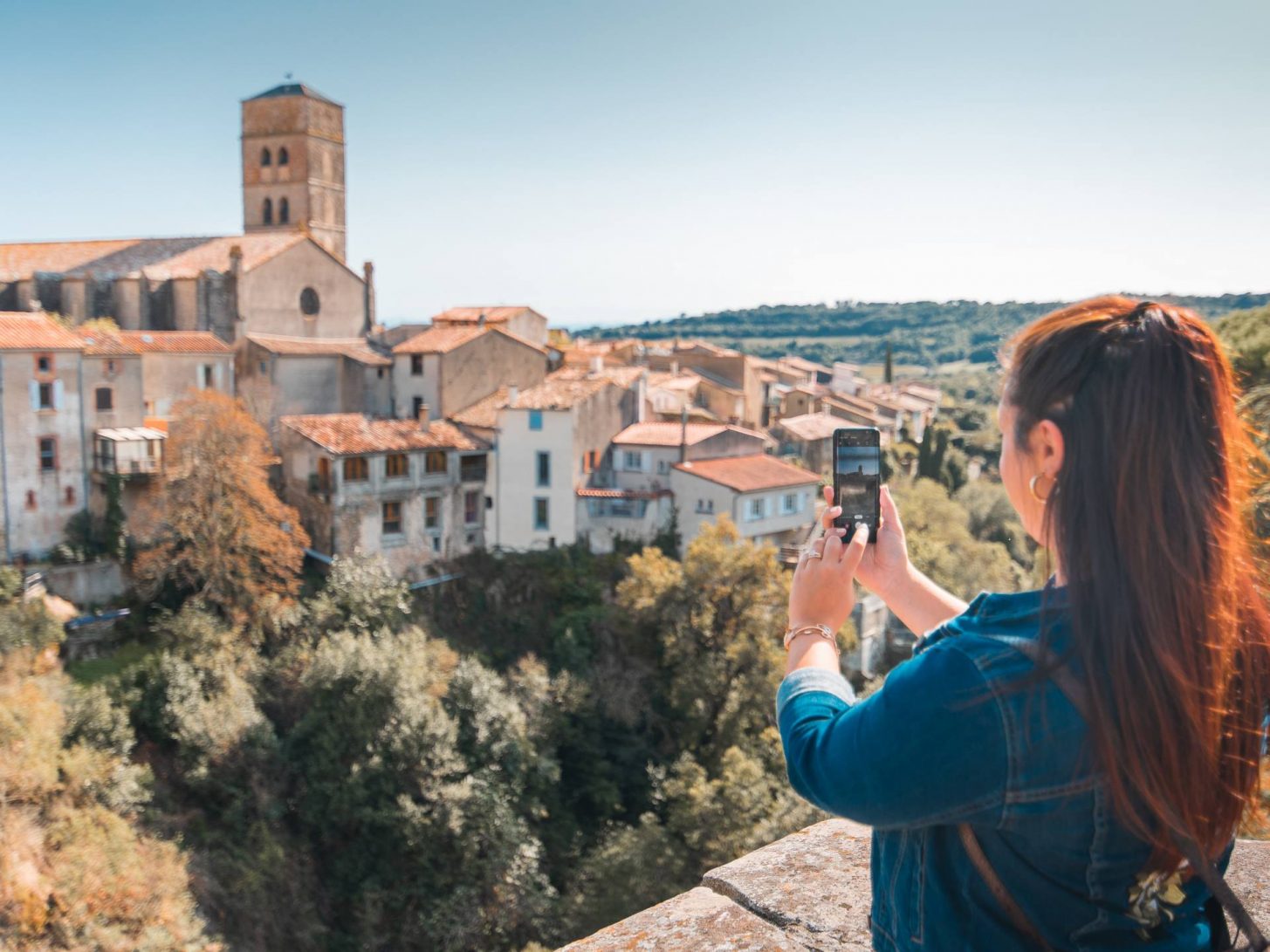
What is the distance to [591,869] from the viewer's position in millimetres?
20781

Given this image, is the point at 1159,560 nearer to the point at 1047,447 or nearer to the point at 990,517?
the point at 1047,447

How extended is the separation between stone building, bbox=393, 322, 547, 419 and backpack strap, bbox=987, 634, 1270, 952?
30.5 metres

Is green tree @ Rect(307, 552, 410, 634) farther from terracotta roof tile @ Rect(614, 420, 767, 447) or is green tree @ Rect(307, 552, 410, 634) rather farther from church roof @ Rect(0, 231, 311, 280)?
church roof @ Rect(0, 231, 311, 280)

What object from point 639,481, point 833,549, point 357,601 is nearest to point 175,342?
point 357,601

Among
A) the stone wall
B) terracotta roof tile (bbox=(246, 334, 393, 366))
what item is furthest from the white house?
the stone wall

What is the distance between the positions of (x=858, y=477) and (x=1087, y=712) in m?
0.94

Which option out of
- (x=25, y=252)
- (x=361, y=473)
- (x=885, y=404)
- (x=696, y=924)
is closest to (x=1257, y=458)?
(x=696, y=924)

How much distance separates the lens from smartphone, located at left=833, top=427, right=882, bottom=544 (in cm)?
240

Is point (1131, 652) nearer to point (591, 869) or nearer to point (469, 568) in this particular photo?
point (591, 869)

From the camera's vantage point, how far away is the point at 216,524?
2492cm

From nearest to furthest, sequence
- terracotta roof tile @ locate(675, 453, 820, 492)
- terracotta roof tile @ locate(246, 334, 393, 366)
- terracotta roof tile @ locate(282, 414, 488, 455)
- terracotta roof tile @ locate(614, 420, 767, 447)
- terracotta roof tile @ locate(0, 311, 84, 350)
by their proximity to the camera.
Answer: terracotta roof tile @ locate(0, 311, 84, 350) < terracotta roof tile @ locate(282, 414, 488, 455) < terracotta roof tile @ locate(675, 453, 820, 492) < terracotta roof tile @ locate(614, 420, 767, 447) < terracotta roof tile @ locate(246, 334, 393, 366)

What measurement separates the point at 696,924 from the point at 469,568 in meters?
27.0

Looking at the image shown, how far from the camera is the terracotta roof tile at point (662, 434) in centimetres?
2994

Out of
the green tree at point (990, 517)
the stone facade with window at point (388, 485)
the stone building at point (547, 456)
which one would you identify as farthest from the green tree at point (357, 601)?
the green tree at point (990, 517)
